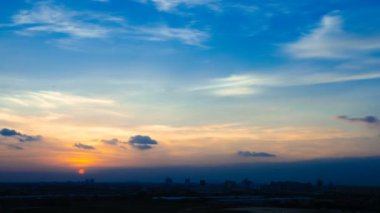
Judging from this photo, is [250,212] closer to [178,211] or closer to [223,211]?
[223,211]

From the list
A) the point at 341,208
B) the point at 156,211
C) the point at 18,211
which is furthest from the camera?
the point at 341,208

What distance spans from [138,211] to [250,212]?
1534cm

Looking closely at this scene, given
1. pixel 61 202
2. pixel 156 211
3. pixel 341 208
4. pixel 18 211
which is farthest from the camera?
pixel 61 202

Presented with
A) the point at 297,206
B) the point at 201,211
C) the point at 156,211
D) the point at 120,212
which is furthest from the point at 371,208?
the point at 120,212

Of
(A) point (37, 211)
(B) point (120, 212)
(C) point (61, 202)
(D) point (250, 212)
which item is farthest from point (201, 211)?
(C) point (61, 202)

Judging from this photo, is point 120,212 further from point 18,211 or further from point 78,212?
point 18,211

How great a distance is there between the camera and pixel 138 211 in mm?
59688

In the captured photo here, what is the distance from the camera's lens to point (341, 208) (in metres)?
67.1

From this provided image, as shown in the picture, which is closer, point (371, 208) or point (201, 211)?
point (201, 211)

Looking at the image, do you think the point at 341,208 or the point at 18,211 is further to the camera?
the point at 341,208

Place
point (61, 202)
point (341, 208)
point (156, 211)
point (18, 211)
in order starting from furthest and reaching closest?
point (61, 202) → point (341, 208) → point (156, 211) → point (18, 211)

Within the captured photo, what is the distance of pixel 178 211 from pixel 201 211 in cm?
315

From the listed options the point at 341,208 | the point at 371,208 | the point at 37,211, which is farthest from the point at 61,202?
the point at 371,208

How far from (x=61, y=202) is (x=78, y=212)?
17657 millimetres
